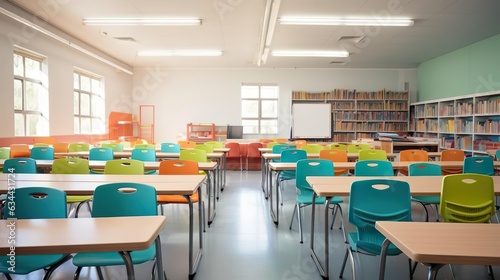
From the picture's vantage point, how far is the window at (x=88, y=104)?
7949mm

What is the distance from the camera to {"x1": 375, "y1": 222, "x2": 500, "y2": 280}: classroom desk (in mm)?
991

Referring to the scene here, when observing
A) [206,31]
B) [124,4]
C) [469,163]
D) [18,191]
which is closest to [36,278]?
[18,191]

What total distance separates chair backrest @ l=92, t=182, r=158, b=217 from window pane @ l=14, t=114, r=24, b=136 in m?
5.52

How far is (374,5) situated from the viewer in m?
5.24

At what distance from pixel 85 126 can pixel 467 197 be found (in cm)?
896

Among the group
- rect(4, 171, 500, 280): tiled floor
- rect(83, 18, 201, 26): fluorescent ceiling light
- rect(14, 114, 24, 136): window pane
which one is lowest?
rect(4, 171, 500, 280): tiled floor

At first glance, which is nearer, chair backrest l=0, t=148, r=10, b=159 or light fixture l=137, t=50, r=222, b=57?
chair backrest l=0, t=148, r=10, b=159

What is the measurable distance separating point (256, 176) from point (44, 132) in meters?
4.94

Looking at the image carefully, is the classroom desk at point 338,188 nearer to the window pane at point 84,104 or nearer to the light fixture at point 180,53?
the light fixture at point 180,53

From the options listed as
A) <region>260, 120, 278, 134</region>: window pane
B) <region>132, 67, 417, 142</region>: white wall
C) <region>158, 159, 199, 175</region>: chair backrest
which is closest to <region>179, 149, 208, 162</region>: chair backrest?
<region>158, 159, 199, 175</region>: chair backrest

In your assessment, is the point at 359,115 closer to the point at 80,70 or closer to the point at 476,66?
the point at 476,66

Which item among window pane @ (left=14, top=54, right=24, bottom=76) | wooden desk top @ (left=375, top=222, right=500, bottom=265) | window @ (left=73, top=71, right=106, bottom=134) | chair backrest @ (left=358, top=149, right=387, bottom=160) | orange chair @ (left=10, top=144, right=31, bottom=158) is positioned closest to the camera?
wooden desk top @ (left=375, top=222, right=500, bottom=265)

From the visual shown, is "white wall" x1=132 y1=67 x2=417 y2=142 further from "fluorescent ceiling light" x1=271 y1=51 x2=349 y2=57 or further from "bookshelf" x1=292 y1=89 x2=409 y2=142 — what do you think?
"fluorescent ceiling light" x1=271 y1=51 x2=349 y2=57

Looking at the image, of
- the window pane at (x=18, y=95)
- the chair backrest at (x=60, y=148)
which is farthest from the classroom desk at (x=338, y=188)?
the window pane at (x=18, y=95)
